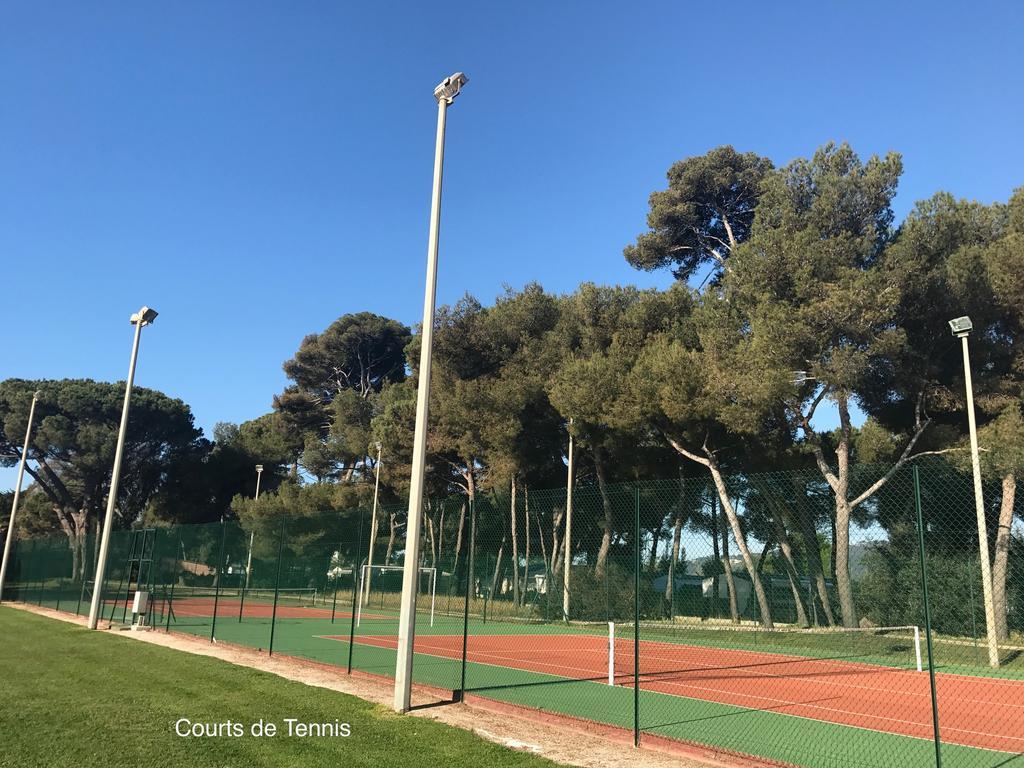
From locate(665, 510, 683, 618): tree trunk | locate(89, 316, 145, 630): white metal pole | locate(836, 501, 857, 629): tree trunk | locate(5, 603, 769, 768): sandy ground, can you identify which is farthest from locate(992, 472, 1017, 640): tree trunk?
locate(89, 316, 145, 630): white metal pole

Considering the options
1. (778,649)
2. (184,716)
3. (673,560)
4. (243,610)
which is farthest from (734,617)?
(243,610)

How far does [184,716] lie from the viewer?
24.4 ft

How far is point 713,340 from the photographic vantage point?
22.1 meters

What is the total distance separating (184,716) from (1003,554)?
53.2 ft

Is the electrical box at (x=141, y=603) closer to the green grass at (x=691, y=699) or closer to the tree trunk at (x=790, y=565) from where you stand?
the green grass at (x=691, y=699)

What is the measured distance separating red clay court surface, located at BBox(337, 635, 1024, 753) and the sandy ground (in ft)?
10.7

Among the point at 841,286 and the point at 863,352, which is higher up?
the point at 841,286

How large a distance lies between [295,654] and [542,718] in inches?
281

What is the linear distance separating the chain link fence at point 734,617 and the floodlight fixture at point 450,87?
17.6 feet

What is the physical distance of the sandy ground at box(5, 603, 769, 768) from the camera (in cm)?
642

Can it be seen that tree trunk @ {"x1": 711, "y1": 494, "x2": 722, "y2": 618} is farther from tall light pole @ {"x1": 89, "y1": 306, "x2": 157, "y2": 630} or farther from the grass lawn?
tall light pole @ {"x1": 89, "y1": 306, "x2": 157, "y2": 630}

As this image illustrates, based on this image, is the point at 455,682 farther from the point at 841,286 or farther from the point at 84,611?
the point at 84,611

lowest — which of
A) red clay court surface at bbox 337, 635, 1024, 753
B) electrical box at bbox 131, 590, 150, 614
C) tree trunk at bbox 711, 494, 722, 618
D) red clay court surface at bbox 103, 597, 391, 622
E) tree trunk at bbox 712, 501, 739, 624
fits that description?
red clay court surface at bbox 103, 597, 391, 622

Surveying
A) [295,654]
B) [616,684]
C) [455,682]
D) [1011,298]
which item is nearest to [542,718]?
[455,682]
